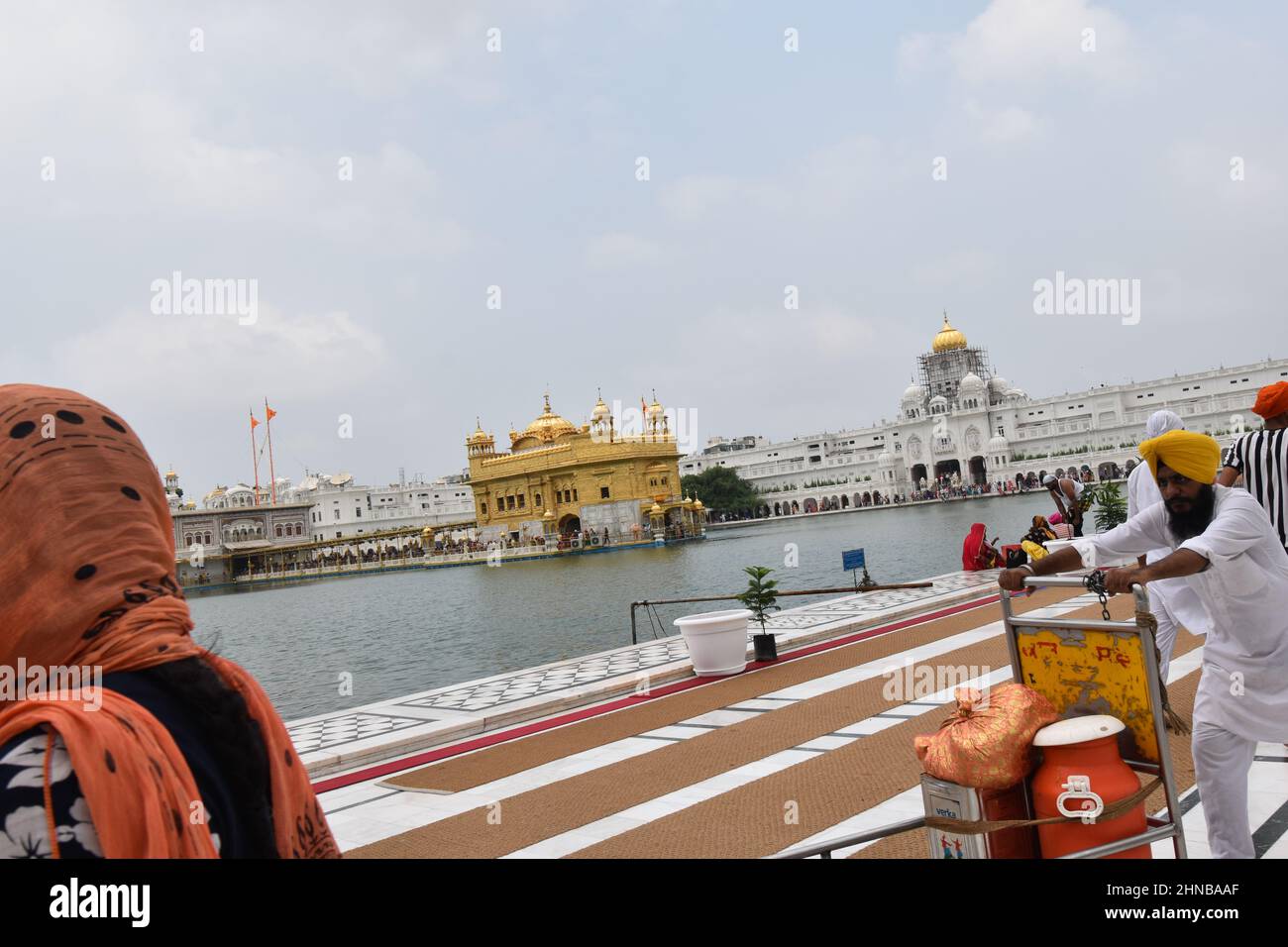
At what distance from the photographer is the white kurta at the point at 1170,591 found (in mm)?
4742

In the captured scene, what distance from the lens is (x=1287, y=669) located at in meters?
2.81

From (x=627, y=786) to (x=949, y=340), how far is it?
95622 mm

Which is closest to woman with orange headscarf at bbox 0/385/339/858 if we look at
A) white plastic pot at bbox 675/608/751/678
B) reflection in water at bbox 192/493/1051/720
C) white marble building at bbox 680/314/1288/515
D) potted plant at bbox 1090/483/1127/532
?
reflection in water at bbox 192/493/1051/720

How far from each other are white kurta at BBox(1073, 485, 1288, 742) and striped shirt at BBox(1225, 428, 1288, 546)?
1.96m

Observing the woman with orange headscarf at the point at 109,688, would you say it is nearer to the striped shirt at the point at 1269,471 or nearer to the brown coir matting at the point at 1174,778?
the brown coir matting at the point at 1174,778

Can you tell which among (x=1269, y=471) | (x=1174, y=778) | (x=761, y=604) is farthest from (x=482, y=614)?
(x=1174, y=778)

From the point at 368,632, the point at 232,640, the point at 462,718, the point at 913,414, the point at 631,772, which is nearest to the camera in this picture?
the point at 631,772

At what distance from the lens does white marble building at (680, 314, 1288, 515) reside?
75.2 metres

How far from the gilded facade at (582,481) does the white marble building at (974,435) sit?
114 ft

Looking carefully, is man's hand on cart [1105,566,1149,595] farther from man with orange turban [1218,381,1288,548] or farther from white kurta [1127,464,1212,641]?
man with orange turban [1218,381,1288,548]

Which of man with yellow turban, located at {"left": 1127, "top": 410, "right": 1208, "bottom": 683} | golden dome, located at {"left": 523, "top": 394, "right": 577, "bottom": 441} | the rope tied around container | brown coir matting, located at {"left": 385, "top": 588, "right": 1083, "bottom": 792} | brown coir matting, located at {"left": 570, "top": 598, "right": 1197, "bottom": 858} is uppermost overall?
golden dome, located at {"left": 523, "top": 394, "right": 577, "bottom": 441}

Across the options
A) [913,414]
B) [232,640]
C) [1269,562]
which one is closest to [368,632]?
[232,640]
